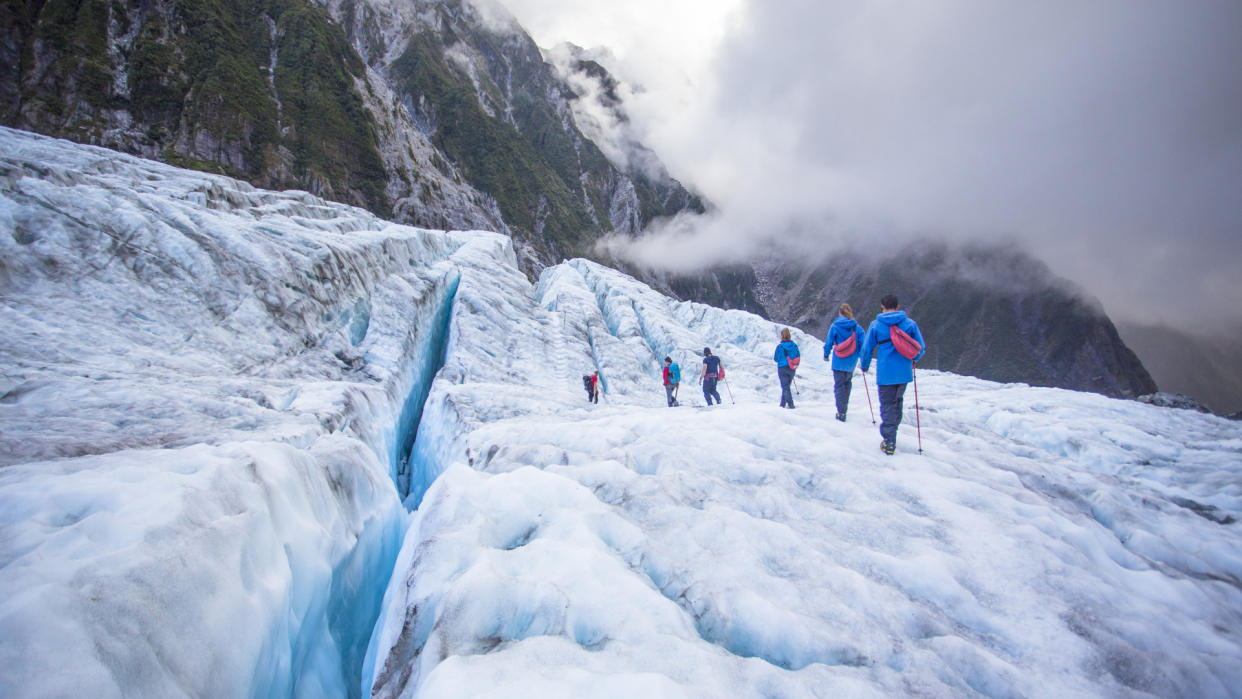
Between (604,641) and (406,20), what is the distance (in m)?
150

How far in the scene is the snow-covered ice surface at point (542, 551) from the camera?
2764mm

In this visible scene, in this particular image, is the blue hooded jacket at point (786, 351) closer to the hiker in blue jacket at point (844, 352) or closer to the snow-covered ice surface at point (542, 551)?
the hiker in blue jacket at point (844, 352)

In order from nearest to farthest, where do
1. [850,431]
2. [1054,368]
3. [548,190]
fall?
[850,431], [548,190], [1054,368]

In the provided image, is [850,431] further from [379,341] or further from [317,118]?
[317,118]

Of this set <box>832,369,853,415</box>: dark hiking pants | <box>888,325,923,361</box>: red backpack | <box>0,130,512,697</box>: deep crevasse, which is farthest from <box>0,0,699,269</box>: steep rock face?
<box>888,325,923,361</box>: red backpack

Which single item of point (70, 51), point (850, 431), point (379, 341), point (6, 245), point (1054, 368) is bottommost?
point (850, 431)

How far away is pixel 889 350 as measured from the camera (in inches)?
249

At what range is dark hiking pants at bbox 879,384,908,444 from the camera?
626cm

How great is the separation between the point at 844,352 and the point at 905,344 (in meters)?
1.34

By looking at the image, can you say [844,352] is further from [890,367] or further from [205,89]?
[205,89]

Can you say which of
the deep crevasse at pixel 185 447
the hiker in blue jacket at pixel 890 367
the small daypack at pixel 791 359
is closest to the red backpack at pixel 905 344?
the hiker in blue jacket at pixel 890 367

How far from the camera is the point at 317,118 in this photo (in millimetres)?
61406

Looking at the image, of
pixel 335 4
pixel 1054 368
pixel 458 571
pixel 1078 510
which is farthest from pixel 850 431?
pixel 1054 368

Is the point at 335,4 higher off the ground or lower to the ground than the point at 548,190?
higher
